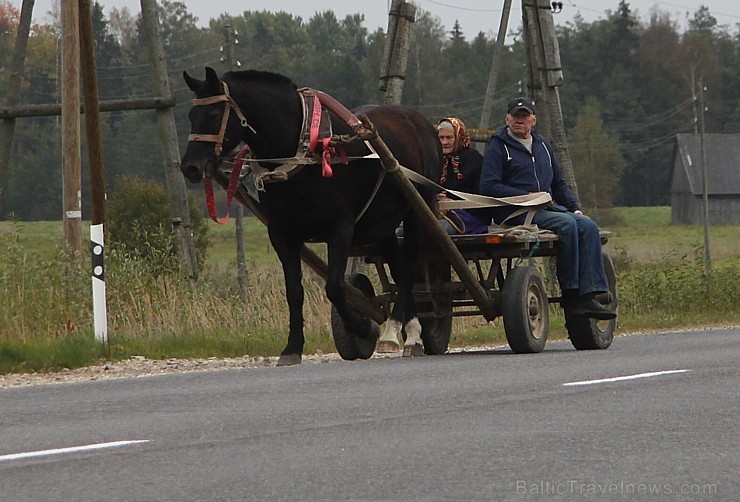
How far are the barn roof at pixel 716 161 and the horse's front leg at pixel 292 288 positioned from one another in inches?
3568

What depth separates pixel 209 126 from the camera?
1113 centimetres

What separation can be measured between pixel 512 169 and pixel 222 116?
10.4 ft

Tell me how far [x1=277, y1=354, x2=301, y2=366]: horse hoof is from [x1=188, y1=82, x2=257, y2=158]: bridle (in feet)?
6.05

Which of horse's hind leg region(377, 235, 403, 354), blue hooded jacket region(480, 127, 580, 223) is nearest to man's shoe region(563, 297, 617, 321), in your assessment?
blue hooded jacket region(480, 127, 580, 223)

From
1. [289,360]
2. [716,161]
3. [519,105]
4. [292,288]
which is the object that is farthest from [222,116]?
[716,161]

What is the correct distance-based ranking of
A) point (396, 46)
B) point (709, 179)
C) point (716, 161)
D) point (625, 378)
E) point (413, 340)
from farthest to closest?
point (716, 161)
point (709, 179)
point (396, 46)
point (413, 340)
point (625, 378)

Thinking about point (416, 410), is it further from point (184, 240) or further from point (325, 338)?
point (184, 240)

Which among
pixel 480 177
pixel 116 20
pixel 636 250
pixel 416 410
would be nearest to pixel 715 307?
pixel 480 177

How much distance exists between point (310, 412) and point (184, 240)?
12033mm

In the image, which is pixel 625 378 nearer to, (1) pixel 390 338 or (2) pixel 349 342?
(1) pixel 390 338

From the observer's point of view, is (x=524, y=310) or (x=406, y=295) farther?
(x=406, y=295)

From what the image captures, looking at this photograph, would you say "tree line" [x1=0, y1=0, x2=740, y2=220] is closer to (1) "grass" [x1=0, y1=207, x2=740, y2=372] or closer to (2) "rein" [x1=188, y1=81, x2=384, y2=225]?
(1) "grass" [x1=0, y1=207, x2=740, y2=372]

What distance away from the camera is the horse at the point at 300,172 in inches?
440

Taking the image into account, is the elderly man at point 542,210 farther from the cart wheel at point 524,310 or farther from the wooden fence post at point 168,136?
the wooden fence post at point 168,136
